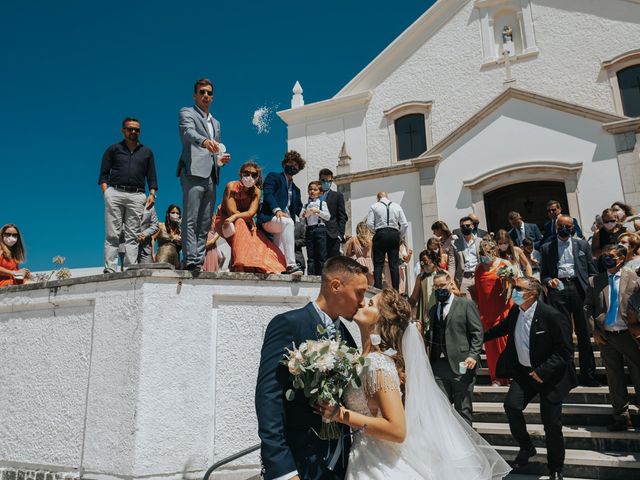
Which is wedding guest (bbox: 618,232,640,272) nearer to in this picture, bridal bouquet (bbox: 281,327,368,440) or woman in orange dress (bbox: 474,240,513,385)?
woman in orange dress (bbox: 474,240,513,385)

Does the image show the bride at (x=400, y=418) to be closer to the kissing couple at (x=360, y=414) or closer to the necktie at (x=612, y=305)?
the kissing couple at (x=360, y=414)

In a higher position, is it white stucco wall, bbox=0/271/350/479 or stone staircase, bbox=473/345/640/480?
white stucco wall, bbox=0/271/350/479

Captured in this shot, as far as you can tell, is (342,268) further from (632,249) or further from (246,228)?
(632,249)

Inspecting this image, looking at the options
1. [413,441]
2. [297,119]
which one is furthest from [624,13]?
[413,441]

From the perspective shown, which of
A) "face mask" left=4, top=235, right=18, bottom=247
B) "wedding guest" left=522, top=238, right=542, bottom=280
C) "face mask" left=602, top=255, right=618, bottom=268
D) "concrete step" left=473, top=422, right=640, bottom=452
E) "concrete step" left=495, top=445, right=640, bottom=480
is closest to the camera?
"concrete step" left=495, top=445, right=640, bottom=480

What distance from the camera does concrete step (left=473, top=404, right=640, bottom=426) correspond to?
20.2ft

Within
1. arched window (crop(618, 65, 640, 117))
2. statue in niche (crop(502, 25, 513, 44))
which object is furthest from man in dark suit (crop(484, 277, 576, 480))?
statue in niche (crop(502, 25, 513, 44))

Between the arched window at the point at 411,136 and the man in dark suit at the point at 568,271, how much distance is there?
9.41 meters

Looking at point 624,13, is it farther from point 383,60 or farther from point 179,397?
point 179,397

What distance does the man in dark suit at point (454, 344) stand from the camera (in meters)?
5.96

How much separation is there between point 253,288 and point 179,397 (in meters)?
1.34

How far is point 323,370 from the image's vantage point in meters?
2.49

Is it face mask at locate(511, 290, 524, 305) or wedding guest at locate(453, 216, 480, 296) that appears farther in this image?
wedding guest at locate(453, 216, 480, 296)

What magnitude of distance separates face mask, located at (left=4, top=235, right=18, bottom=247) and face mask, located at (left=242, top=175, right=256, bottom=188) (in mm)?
3721
